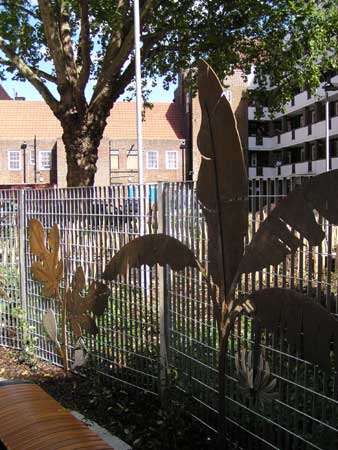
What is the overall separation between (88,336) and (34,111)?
53.0 meters

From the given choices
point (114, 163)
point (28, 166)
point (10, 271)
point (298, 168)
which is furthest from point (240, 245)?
point (28, 166)

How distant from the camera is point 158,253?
3.42 meters

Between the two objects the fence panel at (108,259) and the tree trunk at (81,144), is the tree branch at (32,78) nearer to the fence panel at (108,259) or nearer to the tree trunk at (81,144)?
the tree trunk at (81,144)

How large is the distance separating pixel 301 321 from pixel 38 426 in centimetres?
179

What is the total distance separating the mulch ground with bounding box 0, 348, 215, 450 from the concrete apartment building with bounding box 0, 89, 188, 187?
152 feet

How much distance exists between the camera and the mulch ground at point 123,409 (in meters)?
4.07

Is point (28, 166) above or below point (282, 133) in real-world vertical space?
below

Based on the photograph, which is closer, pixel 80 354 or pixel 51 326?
pixel 80 354

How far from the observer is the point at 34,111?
181 ft

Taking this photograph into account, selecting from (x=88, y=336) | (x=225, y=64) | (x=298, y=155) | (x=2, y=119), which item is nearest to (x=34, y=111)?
(x=2, y=119)

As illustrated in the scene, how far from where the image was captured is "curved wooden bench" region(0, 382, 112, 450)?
312cm

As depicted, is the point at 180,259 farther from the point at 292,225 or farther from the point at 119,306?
the point at 119,306

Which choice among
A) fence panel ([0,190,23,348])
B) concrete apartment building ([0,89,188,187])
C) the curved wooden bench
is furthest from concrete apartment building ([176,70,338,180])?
the curved wooden bench

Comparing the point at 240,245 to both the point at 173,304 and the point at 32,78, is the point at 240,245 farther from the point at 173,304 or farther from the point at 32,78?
the point at 32,78
